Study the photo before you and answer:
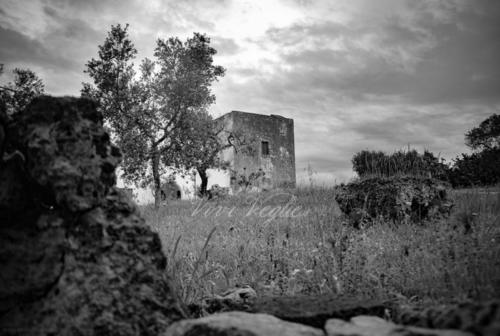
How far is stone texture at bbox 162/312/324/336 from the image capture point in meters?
1.33

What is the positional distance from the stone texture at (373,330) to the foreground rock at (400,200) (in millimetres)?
5767

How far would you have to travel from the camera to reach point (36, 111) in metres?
1.71

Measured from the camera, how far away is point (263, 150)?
2884 centimetres

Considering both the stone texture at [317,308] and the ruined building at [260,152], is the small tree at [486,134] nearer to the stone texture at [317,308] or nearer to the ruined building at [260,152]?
the ruined building at [260,152]

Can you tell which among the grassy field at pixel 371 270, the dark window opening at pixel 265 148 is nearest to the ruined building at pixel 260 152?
the dark window opening at pixel 265 148

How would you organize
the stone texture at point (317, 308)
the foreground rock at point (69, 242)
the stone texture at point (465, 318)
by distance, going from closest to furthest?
the stone texture at point (465, 318), the foreground rock at point (69, 242), the stone texture at point (317, 308)

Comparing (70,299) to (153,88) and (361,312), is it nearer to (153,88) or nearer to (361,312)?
(361,312)

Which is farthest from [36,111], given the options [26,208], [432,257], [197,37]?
[197,37]

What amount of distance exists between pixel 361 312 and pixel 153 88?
16.9 metres

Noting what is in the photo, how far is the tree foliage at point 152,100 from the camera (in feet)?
52.9

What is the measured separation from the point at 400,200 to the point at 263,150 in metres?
21.9

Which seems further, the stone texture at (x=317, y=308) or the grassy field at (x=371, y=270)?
the grassy field at (x=371, y=270)

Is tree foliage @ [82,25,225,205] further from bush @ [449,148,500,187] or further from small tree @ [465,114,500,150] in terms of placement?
small tree @ [465,114,500,150]

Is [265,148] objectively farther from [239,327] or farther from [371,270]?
[239,327]
